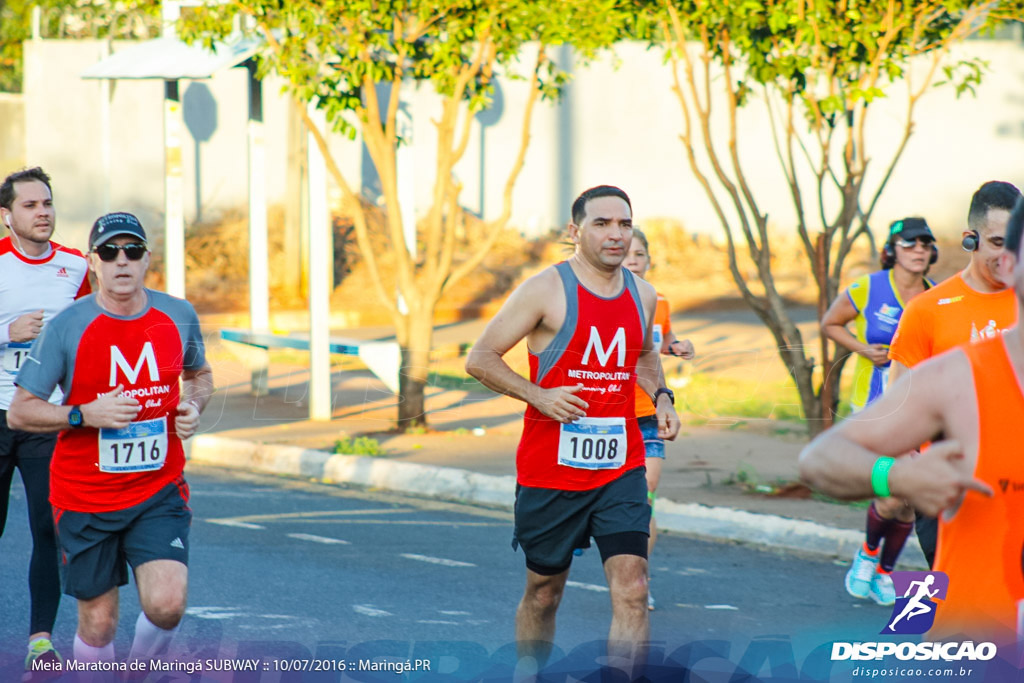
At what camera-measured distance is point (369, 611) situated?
673cm

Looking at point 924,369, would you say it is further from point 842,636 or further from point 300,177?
point 300,177

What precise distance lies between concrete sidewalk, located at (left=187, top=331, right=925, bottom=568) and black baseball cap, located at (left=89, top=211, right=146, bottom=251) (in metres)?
2.85

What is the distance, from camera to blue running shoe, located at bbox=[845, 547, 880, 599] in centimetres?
700

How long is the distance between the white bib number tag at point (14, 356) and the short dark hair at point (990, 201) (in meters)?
3.94

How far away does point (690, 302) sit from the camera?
22.9 meters

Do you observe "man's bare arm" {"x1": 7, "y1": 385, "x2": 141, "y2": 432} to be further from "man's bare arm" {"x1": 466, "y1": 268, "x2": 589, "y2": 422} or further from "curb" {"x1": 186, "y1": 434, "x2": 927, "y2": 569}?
"curb" {"x1": 186, "y1": 434, "x2": 927, "y2": 569}

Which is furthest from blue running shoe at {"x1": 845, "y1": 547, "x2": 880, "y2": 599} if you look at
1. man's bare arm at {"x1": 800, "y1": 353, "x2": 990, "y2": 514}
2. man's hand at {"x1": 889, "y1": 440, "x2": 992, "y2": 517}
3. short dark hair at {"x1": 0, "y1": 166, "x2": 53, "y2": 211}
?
man's hand at {"x1": 889, "y1": 440, "x2": 992, "y2": 517}

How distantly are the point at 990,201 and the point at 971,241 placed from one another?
0.24m

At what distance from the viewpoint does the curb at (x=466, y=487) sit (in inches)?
328

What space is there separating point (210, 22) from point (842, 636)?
7857 millimetres

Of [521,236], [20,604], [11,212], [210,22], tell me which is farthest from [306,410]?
[521,236]

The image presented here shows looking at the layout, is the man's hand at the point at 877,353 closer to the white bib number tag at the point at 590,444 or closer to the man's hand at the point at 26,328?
the white bib number tag at the point at 590,444

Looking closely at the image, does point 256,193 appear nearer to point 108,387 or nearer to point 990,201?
point 108,387

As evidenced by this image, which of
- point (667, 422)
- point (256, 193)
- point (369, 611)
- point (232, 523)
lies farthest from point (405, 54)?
point (667, 422)
